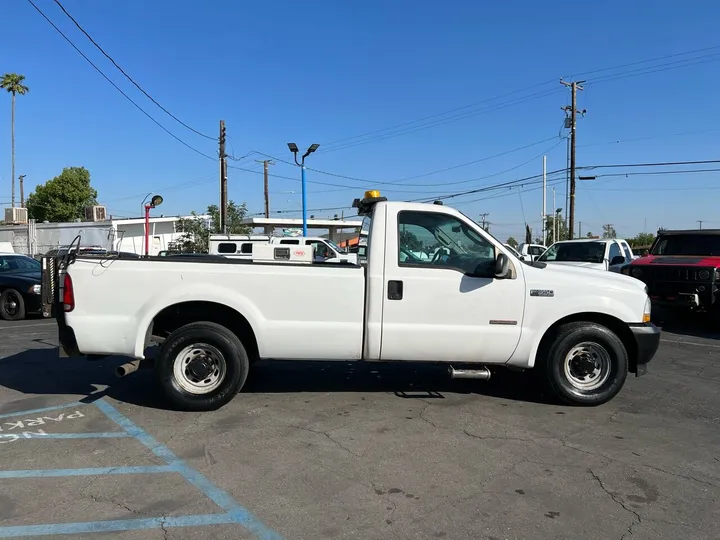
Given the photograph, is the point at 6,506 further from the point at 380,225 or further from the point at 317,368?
the point at 317,368

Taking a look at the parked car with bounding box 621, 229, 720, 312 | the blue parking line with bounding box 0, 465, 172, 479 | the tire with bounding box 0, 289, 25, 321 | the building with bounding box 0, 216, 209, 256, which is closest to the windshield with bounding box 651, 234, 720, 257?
the parked car with bounding box 621, 229, 720, 312

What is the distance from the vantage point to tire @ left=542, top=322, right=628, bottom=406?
5.38m

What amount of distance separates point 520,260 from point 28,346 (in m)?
7.86

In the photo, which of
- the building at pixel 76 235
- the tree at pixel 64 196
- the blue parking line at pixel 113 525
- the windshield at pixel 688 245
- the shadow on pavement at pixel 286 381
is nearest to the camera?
the blue parking line at pixel 113 525

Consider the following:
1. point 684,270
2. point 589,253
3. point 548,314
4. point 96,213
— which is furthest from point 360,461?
point 96,213

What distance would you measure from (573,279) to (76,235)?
125 feet

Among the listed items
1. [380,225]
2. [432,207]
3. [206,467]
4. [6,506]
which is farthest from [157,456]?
[432,207]

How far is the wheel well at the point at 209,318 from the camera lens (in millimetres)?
5395

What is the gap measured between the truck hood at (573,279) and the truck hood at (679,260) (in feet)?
Answer: 20.8

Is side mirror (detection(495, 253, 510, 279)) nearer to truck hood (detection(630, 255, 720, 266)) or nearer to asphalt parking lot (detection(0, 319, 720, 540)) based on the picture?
asphalt parking lot (detection(0, 319, 720, 540))

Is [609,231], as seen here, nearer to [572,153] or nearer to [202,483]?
[572,153]

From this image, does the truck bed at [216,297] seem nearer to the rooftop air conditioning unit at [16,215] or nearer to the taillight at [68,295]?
the taillight at [68,295]

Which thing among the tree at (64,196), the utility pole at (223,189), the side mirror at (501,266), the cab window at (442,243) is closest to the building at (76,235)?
the utility pole at (223,189)

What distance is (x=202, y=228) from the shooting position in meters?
32.5
